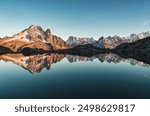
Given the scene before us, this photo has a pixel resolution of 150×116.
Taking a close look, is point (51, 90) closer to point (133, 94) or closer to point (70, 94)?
point (70, 94)

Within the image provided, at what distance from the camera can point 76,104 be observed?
22.9 metres

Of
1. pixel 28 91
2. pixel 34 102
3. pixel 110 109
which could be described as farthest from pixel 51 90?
pixel 110 109

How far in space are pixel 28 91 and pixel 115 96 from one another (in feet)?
49.2

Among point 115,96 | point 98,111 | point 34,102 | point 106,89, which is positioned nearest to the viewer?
point 98,111

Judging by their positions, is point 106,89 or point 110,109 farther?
point 106,89

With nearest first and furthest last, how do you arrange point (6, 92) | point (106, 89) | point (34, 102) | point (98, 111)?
point (98, 111) < point (34, 102) < point (6, 92) < point (106, 89)

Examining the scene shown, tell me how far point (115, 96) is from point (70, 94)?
7254mm

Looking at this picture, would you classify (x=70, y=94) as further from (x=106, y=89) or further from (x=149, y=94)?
(x=149, y=94)

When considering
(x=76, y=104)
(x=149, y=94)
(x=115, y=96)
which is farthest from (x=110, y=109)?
(x=149, y=94)

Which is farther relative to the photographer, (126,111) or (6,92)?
(6,92)

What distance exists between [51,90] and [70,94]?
4.80 meters

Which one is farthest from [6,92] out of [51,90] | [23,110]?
[23,110]

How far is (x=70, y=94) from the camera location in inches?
1566

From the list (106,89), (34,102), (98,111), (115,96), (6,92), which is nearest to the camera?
(98,111)
